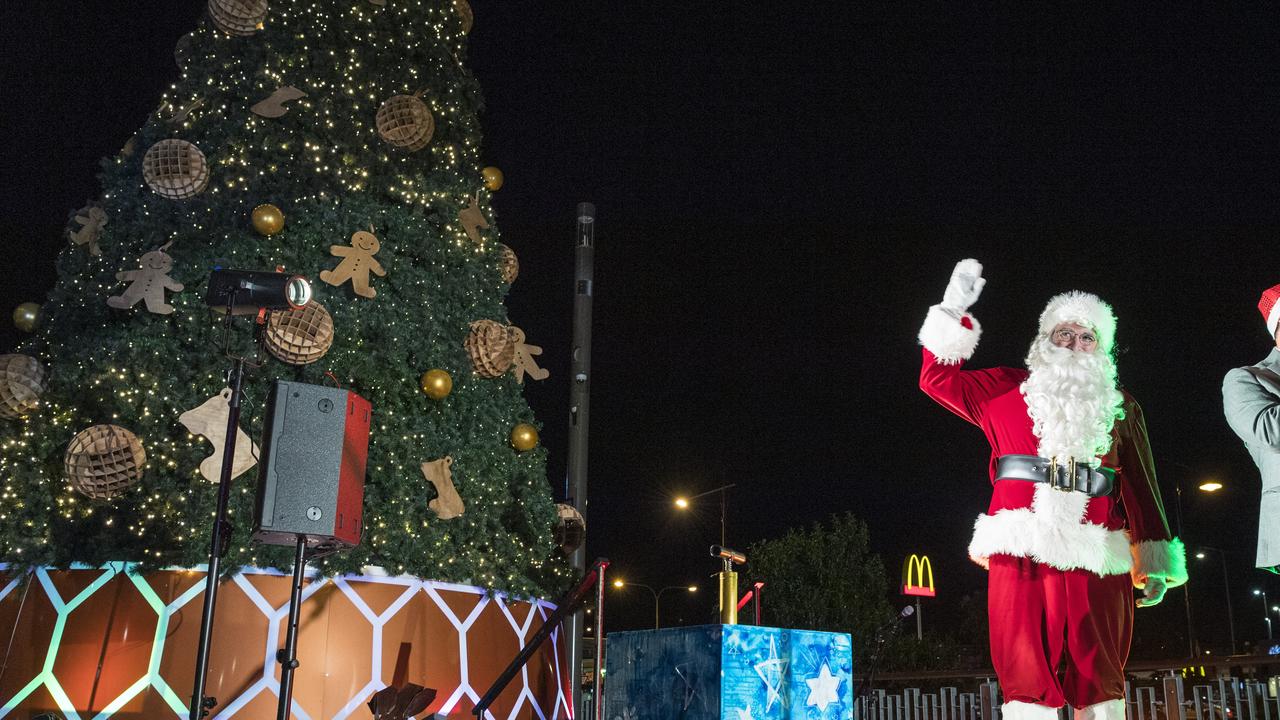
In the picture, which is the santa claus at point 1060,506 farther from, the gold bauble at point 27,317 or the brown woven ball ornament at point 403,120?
the gold bauble at point 27,317

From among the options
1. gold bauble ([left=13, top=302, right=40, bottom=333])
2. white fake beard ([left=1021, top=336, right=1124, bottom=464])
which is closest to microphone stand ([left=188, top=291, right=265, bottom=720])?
gold bauble ([left=13, top=302, right=40, bottom=333])

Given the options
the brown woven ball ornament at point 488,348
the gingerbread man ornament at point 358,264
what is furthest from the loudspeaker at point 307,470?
the brown woven ball ornament at point 488,348

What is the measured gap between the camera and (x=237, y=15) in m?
6.13

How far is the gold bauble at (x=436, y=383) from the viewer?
19.2ft

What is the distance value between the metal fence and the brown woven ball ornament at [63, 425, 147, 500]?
5.28m

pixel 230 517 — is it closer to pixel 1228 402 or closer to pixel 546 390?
pixel 1228 402

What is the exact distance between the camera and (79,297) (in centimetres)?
585

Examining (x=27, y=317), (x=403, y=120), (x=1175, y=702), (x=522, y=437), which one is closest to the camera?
(x=27, y=317)

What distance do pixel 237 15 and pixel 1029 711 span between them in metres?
5.63

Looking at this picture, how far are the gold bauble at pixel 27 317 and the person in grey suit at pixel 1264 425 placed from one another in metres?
6.05

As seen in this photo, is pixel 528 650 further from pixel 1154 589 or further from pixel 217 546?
pixel 1154 589

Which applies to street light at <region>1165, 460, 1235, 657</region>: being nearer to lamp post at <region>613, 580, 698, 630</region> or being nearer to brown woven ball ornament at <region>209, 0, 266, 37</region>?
brown woven ball ornament at <region>209, 0, 266, 37</region>

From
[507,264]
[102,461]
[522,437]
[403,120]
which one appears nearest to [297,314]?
[102,461]

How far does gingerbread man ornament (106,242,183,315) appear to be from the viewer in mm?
5555
